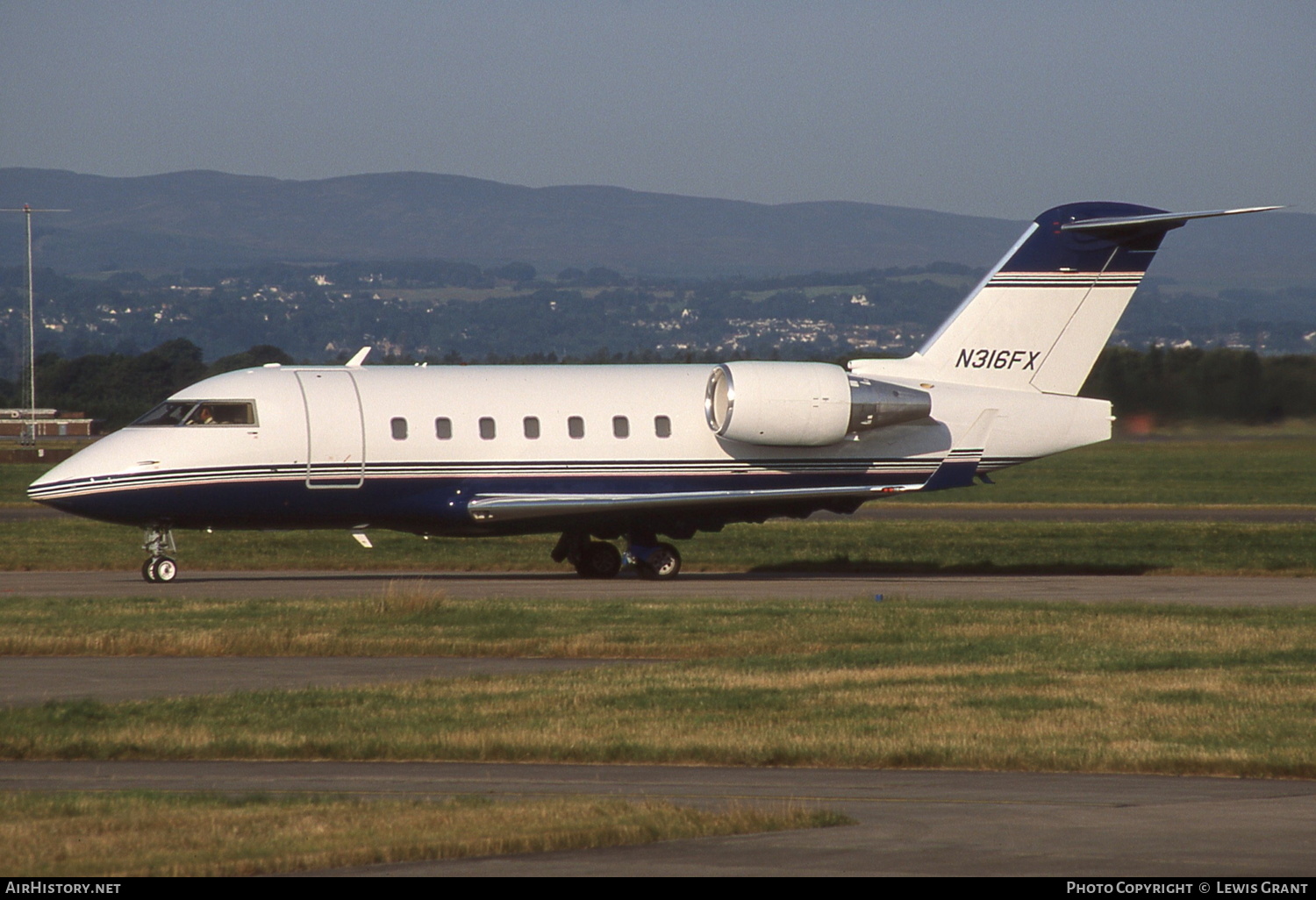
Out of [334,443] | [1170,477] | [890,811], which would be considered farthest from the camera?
[1170,477]

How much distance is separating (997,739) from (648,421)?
15.5 metres

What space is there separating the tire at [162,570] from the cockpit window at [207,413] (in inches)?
95.2

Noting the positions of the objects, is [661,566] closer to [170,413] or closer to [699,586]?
[699,586]

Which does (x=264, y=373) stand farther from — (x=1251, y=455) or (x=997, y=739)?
(x=1251, y=455)

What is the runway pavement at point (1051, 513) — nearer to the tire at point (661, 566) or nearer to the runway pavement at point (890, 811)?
the tire at point (661, 566)

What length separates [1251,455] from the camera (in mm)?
78438

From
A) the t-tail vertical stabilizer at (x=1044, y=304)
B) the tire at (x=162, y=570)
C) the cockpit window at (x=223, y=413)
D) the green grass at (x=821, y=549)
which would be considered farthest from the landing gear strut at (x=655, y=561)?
the tire at (x=162, y=570)

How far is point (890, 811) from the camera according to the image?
1146 centimetres

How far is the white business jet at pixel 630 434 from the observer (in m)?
27.7

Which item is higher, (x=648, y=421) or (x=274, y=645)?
(x=648, y=421)

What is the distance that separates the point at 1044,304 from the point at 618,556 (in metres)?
9.15

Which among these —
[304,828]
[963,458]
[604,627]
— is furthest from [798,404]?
[304,828]

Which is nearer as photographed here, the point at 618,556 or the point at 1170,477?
the point at 618,556
